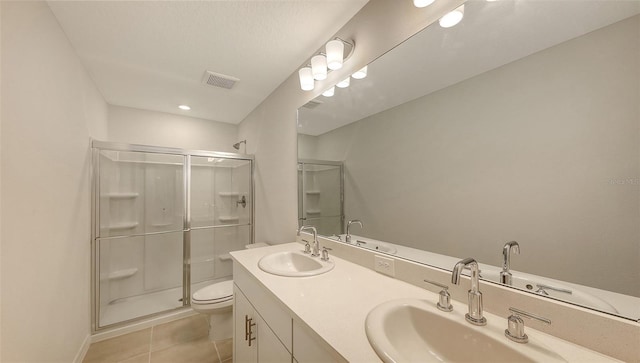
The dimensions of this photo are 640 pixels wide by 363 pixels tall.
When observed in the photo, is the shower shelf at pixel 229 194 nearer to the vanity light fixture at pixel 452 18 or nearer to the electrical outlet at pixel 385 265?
the electrical outlet at pixel 385 265

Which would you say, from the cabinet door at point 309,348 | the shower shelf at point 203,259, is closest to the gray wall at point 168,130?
the shower shelf at point 203,259

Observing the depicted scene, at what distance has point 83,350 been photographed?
1801mm

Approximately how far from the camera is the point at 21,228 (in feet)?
3.39

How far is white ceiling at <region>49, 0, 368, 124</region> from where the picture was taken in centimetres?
133

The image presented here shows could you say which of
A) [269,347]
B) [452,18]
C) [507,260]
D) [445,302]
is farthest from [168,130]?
[507,260]

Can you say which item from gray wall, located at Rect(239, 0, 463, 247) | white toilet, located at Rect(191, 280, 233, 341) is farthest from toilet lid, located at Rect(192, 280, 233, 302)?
gray wall, located at Rect(239, 0, 463, 247)

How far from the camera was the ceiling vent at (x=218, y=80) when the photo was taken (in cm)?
208

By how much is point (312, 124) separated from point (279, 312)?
135 centimetres

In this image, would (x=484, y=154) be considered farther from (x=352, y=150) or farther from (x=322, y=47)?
(x=322, y=47)

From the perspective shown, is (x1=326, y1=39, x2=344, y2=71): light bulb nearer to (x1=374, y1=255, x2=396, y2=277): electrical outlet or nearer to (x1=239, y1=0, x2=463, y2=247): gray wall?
(x1=239, y1=0, x2=463, y2=247): gray wall

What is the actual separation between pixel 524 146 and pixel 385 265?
76 centimetres

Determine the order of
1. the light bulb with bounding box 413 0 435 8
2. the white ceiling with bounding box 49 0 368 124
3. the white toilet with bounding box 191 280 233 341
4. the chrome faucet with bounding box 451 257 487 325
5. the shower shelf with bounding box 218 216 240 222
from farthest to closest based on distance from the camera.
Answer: the shower shelf with bounding box 218 216 240 222 → the white toilet with bounding box 191 280 233 341 → the white ceiling with bounding box 49 0 368 124 → the light bulb with bounding box 413 0 435 8 → the chrome faucet with bounding box 451 257 487 325

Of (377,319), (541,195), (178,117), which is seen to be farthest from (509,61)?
(178,117)

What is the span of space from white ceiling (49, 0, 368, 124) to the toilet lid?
6.56 feet
